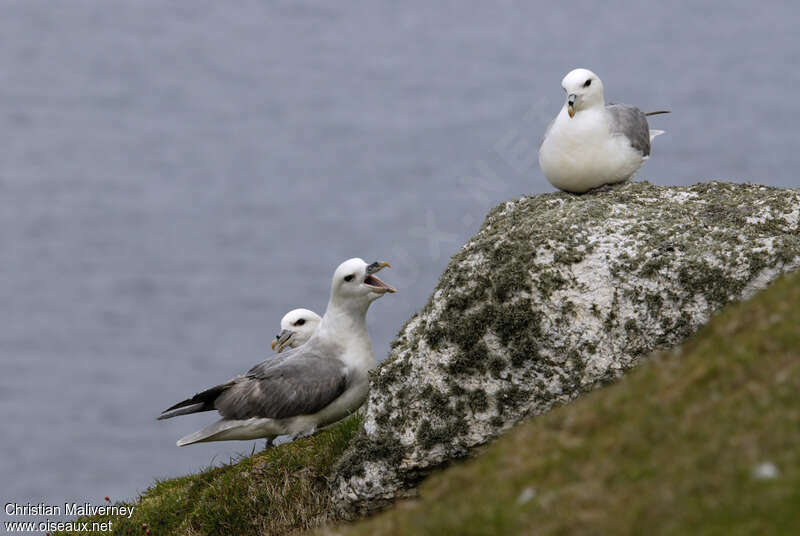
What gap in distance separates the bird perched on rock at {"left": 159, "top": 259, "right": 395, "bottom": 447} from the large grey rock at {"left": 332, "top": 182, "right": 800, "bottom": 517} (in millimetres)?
1483

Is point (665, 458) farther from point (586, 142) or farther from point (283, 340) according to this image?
point (283, 340)

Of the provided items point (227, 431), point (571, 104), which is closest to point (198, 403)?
point (227, 431)

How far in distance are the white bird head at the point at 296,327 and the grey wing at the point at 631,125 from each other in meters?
4.71

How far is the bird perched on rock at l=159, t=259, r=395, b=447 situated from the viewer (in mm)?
10477

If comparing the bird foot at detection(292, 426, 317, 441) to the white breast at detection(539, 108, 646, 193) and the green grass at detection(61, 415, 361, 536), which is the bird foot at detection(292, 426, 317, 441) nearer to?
the green grass at detection(61, 415, 361, 536)

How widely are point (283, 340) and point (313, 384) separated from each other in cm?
216

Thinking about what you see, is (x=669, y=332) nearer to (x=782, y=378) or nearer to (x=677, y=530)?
(x=782, y=378)

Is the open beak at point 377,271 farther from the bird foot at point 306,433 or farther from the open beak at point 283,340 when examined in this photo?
the open beak at point 283,340

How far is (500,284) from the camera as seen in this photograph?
8562mm

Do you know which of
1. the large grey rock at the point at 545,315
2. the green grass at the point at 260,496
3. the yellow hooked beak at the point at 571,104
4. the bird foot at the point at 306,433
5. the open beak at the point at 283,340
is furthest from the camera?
the open beak at the point at 283,340

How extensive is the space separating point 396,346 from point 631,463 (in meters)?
4.76

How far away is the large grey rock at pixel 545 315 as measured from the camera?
8289 millimetres

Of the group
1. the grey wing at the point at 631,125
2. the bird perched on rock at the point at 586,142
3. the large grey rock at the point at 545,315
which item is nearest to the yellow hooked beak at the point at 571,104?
the bird perched on rock at the point at 586,142

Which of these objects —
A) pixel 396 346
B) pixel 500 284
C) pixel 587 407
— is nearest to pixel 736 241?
pixel 500 284
